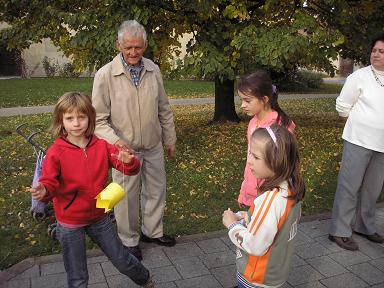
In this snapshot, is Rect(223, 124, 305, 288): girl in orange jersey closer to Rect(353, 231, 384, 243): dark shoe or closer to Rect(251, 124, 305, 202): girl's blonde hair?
Rect(251, 124, 305, 202): girl's blonde hair

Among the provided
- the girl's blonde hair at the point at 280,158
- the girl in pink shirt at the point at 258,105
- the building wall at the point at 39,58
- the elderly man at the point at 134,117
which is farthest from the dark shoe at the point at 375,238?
the building wall at the point at 39,58

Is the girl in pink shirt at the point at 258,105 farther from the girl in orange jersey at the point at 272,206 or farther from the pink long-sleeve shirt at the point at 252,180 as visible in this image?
the girl in orange jersey at the point at 272,206

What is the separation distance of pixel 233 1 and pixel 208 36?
30.1 inches

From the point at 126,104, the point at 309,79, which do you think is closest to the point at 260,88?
the point at 126,104

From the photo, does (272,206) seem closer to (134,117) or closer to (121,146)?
(121,146)

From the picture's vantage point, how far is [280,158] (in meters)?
2.16

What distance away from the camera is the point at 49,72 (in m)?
28.5

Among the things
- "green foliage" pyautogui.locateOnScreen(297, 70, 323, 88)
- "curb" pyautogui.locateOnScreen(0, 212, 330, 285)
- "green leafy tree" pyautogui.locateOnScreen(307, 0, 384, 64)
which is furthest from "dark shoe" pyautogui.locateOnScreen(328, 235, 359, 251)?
"green foliage" pyautogui.locateOnScreen(297, 70, 323, 88)

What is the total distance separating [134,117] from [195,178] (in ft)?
8.62

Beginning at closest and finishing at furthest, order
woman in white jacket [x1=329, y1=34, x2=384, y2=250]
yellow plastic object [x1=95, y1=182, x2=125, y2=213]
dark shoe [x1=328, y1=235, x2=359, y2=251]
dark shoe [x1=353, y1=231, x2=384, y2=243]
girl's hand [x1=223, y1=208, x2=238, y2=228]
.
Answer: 1. girl's hand [x1=223, y1=208, x2=238, y2=228]
2. yellow plastic object [x1=95, y1=182, x2=125, y2=213]
3. woman in white jacket [x1=329, y1=34, x2=384, y2=250]
4. dark shoe [x1=328, y1=235, x2=359, y2=251]
5. dark shoe [x1=353, y1=231, x2=384, y2=243]

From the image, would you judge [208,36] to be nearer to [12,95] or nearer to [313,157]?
[313,157]

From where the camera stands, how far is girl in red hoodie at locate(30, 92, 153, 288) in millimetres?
2633

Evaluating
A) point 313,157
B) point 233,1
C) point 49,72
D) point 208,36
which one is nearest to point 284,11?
point 233,1

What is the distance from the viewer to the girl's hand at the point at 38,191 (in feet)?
7.92
